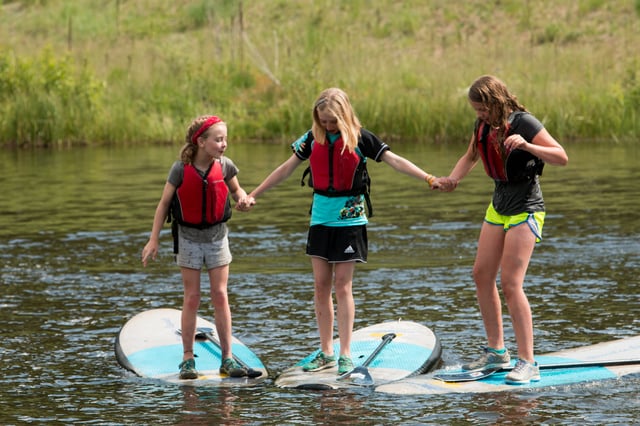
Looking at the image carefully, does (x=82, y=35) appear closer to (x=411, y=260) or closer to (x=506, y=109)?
(x=411, y=260)

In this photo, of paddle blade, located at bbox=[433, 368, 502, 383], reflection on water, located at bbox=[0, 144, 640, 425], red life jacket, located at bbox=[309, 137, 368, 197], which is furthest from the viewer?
red life jacket, located at bbox=[309, 137, 368, 197]

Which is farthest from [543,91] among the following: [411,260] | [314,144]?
[314,144]

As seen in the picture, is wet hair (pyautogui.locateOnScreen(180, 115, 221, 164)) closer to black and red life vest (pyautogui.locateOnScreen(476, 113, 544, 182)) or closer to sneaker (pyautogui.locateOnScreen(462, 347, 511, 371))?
black and red life vest (pyautogui.locateOnScreen(476, 113, 544, 182))

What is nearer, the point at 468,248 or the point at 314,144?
the point at 314,144

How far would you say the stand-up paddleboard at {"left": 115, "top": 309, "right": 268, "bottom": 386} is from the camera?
319 inches

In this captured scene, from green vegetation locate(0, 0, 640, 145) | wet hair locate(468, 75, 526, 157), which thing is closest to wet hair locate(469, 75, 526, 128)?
wet hair locate(468, 75, 526, 157)

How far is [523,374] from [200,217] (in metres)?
2.38

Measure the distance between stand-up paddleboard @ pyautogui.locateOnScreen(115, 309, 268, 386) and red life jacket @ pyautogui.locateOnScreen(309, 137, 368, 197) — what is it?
1392mm

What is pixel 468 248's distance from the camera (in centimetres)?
1380

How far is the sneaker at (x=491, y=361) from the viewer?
7.89 m

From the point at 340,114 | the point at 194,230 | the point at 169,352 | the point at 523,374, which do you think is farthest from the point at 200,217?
the point at 523,374

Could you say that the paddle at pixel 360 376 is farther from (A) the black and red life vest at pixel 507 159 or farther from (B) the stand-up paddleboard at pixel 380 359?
(A) the black and red life vest at pixel 507 159

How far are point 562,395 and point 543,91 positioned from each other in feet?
69.2

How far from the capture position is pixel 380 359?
8203 millimetres
